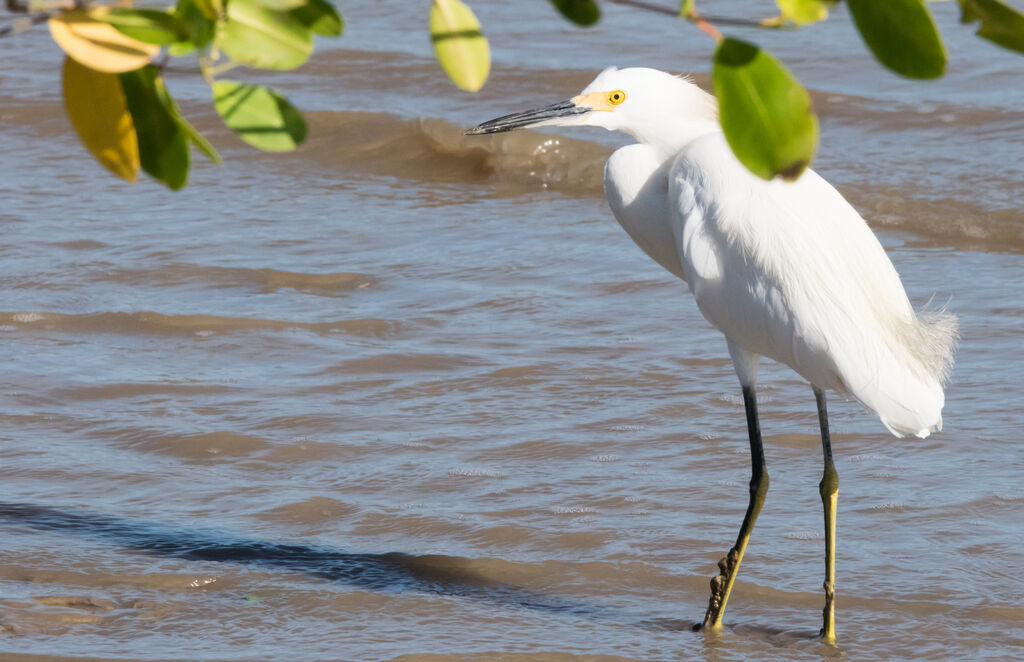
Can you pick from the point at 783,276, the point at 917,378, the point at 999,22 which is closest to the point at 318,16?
the point at 999,22

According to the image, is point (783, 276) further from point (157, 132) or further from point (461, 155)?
point (461, 155)

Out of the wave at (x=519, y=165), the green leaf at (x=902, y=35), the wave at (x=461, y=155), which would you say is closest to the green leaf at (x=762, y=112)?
the green leaf at (x=902, y=35)

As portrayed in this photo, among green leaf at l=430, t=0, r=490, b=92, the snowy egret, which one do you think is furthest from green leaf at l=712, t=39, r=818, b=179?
the snowy egret

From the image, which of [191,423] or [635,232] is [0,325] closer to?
[191,423]

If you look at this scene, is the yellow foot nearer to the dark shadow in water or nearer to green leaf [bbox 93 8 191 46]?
the dark shadow in water

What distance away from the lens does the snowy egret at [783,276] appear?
2971 mm

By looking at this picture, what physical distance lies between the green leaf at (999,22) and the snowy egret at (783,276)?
2055 mm

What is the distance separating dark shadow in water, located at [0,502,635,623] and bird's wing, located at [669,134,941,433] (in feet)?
2.48

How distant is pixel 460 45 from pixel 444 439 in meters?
3.20

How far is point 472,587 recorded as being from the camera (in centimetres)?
330

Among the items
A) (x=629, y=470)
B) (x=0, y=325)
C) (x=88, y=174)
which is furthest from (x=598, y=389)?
(x=88, y=174)

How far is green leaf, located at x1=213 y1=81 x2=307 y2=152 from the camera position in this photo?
0.89 m

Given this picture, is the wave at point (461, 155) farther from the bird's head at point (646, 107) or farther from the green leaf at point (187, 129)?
the green leaf at point (187, 129)

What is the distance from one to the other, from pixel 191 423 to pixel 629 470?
4.43 feet
